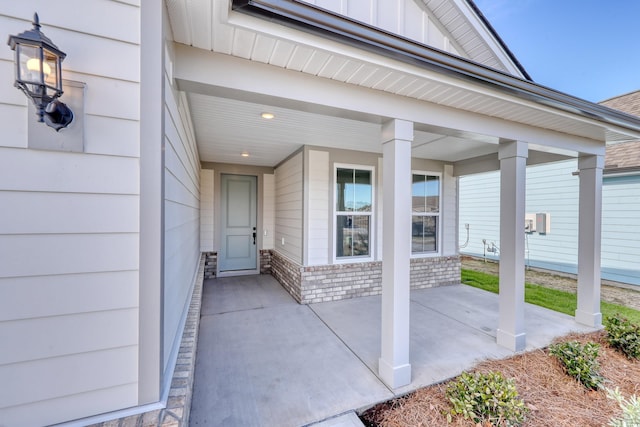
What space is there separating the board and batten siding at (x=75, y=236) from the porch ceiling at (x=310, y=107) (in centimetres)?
45

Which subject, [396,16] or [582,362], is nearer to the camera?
[582,362]

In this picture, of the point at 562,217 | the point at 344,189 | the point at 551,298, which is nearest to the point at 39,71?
the point at 344,189

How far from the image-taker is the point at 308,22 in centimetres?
156

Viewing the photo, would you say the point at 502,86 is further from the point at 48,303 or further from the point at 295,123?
the point at 48,303

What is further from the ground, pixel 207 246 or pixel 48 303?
pixel 48 303

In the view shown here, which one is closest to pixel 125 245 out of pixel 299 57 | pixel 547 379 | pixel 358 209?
pixel 299 57

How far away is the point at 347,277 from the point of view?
193 inches

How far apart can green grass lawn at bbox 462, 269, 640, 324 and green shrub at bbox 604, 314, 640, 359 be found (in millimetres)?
1172

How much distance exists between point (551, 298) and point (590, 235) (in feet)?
6.67

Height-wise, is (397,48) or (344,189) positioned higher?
(397,48)

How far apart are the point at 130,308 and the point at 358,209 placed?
4.20 m

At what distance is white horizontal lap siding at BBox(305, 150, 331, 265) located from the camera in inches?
Result: 185

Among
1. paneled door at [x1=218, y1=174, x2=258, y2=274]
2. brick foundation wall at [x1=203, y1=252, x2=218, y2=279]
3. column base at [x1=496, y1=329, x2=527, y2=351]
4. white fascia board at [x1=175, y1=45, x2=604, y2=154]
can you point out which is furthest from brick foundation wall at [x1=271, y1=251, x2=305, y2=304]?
white fascia board at [x1=175, y1=45, x2=604, y2=154]

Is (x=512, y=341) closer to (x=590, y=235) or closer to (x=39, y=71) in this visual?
(x=590, y=235)
